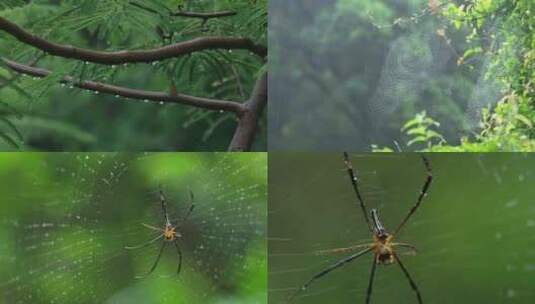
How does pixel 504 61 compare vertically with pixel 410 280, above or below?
above

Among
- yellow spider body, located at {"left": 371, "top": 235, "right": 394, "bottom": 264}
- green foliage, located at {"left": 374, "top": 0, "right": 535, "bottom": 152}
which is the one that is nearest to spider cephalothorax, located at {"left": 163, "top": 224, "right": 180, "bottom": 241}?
yellow spider body, located at {"left": 371, "top": 235, "right": 394, "bottom": 264}

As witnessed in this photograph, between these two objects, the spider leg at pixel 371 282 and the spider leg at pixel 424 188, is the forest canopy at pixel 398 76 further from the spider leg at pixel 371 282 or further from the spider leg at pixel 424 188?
the spider leg at pixel 371 282

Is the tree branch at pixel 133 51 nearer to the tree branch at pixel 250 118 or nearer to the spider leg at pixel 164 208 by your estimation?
the tree branch at pixel 250 118

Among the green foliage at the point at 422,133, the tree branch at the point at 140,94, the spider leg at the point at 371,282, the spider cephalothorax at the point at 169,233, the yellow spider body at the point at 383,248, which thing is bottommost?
the spider leg at the point at 371,282

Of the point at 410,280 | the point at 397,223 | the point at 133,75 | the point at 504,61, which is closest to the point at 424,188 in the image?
the point at 397,223

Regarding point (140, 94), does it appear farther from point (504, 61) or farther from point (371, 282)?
point (504, 61)

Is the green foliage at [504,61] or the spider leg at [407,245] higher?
the green foliage at [504,61]

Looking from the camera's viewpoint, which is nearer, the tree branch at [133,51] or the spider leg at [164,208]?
the tree branch at [133,51]

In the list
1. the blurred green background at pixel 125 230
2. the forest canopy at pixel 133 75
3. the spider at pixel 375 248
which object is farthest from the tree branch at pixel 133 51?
the spider at pixel 375 248
